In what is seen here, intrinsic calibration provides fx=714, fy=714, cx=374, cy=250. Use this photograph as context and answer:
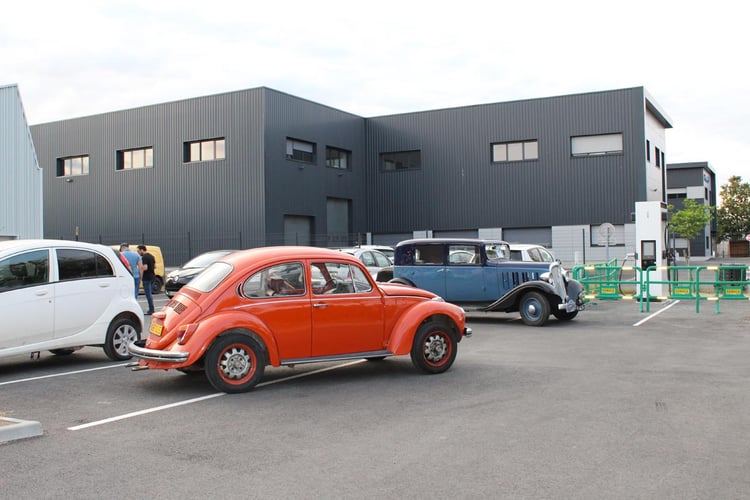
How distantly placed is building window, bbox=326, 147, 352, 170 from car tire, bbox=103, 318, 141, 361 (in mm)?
27818

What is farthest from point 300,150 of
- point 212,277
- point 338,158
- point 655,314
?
point 212,277

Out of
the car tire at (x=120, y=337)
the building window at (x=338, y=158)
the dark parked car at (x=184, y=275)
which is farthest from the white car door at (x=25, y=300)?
the building window at (x=338, y=158)

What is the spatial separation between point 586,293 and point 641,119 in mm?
16793

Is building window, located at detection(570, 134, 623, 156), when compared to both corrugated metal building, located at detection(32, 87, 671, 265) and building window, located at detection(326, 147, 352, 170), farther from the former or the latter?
building window, located at detection(326, 147, 352, 170)

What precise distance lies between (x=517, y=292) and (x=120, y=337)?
803 centimetres

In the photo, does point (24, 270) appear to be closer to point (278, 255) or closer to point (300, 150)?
point (278, 255)

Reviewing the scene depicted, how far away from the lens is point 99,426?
6340 millimetres

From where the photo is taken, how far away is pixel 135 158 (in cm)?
3772

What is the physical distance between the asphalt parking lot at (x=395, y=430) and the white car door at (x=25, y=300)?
21.6 inches

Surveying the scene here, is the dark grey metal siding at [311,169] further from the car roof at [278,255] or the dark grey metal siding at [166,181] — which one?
the car roof at [278,255]

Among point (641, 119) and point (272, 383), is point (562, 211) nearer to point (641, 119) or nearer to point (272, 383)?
point (641, 119)

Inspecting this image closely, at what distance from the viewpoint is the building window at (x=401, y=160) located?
40281 mm

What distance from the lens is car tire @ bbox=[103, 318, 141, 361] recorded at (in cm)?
980

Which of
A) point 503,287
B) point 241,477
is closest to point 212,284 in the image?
point 241,477
